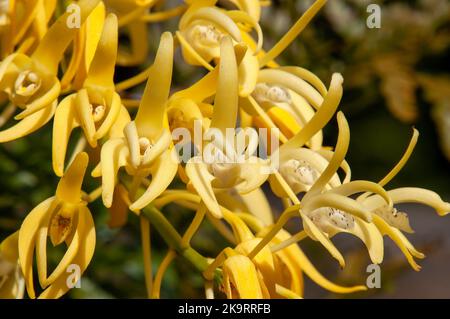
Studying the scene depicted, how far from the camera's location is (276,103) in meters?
0.53

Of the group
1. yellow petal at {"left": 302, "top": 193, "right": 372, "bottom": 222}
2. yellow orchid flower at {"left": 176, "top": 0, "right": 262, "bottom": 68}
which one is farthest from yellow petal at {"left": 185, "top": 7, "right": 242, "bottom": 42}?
yellow petal at {"left": 302, "top": 193, "right": 372, "bottom": 222}

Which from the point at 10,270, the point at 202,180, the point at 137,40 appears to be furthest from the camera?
the point at 137,40

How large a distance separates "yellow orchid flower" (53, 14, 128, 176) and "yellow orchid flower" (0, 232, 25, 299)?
0.08m

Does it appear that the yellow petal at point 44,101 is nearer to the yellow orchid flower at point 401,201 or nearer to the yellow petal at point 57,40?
the yellow petal at point 57,40

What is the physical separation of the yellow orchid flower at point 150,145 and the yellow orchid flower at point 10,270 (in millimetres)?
102

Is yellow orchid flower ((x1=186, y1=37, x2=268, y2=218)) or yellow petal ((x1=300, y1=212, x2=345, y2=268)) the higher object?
yellow orchid flower ((x1=186, y1=37, x2=268, y2=218))

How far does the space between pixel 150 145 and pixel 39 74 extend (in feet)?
0.29

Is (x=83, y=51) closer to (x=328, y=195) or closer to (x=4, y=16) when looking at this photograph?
(x=4, y=16)

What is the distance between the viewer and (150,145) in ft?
1.44

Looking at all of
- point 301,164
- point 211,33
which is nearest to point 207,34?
point 211,33

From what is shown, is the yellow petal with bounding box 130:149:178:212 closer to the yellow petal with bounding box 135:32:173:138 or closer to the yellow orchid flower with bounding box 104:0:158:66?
the yellow petal with bounding box 135:32:173:138

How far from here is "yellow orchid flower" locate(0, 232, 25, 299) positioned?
50 cm

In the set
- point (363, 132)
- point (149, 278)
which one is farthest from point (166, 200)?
point (363, 132)

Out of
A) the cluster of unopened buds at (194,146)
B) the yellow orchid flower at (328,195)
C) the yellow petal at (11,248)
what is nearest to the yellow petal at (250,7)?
the cluster of unopened buds at (194,146)
